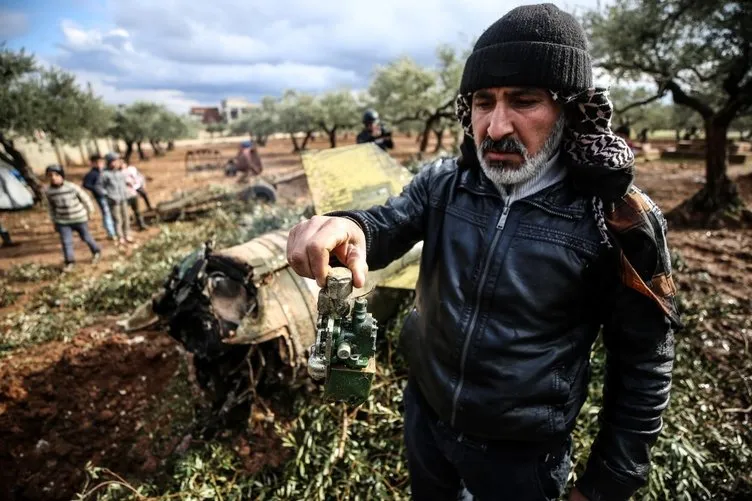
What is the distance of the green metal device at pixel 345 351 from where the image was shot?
1.11m

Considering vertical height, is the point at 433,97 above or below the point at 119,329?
above

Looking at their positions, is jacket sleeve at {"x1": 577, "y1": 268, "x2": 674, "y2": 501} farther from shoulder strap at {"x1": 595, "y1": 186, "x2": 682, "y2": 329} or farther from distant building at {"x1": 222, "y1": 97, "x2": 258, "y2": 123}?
distant building at {"x1": 222, "y1": 97, "x2": 258, "y2": 123}

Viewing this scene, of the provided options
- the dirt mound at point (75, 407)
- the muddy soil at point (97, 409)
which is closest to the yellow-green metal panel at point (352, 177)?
the muddy soil at point (97, 409)

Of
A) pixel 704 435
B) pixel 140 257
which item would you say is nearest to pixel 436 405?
pixel 704 435

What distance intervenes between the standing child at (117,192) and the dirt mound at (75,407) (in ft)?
15.0

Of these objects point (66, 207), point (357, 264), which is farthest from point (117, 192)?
point (357, 264)

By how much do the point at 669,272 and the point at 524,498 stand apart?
3.27 ft

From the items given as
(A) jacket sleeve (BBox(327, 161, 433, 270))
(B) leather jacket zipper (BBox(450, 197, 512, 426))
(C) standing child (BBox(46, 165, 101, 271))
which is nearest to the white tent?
(C) standing child (BBox(46, 165, 101, 271))

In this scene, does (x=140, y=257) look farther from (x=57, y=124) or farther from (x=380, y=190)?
(x=57, y=124)

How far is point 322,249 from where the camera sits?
1123 millimetres

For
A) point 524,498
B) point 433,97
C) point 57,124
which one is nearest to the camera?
point 524,498

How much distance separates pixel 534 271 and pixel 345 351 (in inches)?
27.9

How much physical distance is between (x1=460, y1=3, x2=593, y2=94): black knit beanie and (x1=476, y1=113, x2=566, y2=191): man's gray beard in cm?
15

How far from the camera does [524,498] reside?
1603 mm
